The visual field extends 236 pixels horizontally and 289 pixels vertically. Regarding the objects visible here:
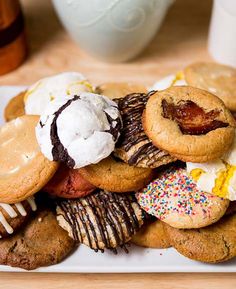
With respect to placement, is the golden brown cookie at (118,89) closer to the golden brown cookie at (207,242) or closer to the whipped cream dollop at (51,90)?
the whipped cream dollop at (51,90)

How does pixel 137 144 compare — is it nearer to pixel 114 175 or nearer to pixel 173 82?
pixel 114 175

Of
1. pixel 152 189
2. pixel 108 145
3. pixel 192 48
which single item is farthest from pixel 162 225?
pixel 192 48

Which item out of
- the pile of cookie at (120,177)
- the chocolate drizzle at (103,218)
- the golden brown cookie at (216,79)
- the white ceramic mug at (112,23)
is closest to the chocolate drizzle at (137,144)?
the pile of cookie at (120,177)

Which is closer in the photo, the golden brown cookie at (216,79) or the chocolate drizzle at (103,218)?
the chocolate drizzle at (103,218)

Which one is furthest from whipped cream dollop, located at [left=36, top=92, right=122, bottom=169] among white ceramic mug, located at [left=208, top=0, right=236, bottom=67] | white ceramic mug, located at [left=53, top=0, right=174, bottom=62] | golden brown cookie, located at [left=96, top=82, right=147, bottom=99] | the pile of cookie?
white ceramic mug, located at [left=208, top=0, right=236, bottom=67]

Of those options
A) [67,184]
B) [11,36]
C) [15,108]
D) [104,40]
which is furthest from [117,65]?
[67,184]

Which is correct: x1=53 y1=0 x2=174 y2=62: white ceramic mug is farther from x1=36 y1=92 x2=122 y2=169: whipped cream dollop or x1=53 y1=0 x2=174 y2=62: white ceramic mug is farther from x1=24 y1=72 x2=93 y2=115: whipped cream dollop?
x1=36 y1=92 x2=122 y2=169: whipped cream dollop
